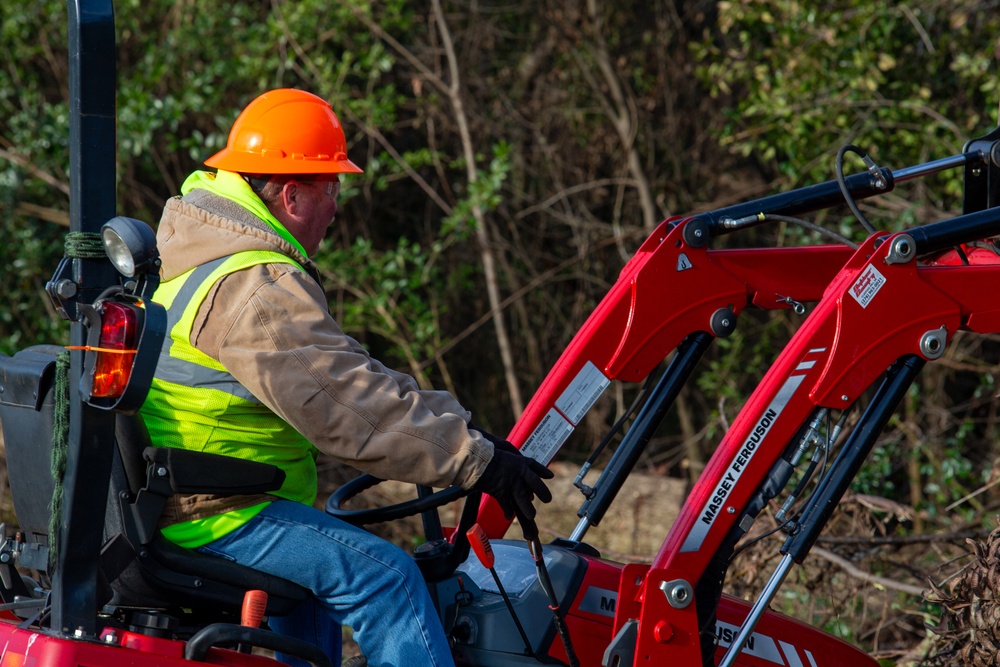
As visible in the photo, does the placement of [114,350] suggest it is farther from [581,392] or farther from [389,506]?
[581,392]

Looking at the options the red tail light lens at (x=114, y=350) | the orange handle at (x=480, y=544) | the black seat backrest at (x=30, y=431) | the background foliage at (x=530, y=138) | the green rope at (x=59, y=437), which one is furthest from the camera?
the background foliage at (x=530, y=138)

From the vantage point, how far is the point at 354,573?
2727 millimetres

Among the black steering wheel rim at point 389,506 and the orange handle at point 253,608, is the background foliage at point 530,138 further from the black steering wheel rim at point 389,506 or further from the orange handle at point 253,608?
the orange handle at point 253,608

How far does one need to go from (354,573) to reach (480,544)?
0.31 metres

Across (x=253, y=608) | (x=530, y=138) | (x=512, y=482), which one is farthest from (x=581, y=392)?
(x=530, y=138)

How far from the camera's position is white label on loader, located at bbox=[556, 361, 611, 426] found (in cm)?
348

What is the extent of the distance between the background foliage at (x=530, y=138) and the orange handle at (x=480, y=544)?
4.66 metres

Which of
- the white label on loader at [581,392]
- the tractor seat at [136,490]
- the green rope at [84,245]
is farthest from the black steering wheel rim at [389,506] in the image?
the green rope at [84,245]

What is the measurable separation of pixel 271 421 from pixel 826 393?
1449 mm

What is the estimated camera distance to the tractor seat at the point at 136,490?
8.28ft

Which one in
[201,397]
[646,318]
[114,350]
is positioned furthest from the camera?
[646,318]

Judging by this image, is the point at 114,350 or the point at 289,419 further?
the point at 289,419

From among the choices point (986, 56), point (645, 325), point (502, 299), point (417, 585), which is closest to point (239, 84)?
point (502, 299)

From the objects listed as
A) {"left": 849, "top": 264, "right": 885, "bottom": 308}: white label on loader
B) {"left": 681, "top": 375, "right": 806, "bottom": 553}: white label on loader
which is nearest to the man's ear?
{"left": 681, "top": 375, "right": 806, "bottom": 553}: white label on loader
